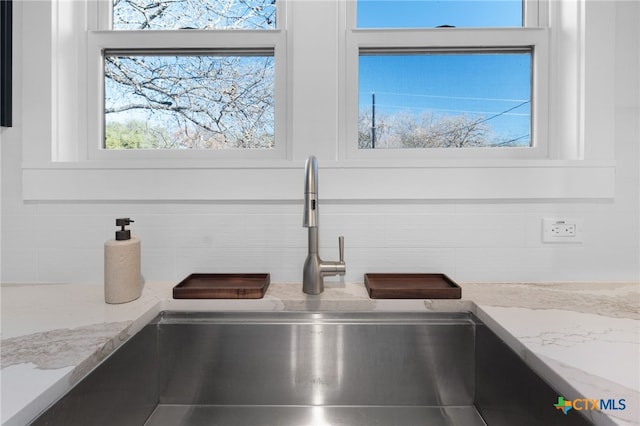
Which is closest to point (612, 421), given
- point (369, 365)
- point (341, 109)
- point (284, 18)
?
point (369, 365)

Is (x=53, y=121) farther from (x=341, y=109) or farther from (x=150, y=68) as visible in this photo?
(x=341, y=109)

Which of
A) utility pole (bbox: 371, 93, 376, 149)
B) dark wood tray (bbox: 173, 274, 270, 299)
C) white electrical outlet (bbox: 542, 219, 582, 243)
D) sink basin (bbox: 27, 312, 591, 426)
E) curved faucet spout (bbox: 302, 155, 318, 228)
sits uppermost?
utility pole (bbox: 371, 93, 376, 149)

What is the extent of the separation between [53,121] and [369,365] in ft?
4.12

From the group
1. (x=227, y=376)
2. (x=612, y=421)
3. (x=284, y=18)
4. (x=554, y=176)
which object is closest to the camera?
(x=612, y=421)

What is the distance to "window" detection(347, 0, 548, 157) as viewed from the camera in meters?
1.25

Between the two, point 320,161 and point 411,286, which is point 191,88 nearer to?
point 320,161

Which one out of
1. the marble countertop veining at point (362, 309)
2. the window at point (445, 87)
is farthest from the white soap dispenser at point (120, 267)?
the window at point (445, 87)

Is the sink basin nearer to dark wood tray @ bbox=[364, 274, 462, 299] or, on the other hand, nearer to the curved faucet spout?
dark wood tray @ bbox=[364, 274, 462, 299]

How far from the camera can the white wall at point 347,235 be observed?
1145 mm

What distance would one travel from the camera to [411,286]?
1.01 m

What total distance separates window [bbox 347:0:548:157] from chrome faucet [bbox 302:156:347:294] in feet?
1.22

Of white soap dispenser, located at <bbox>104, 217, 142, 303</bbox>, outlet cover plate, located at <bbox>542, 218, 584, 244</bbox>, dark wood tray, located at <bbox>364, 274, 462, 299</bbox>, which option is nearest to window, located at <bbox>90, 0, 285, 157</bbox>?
white soap dispenser, located at <bbox>104, 217, 142, 303</bbox>

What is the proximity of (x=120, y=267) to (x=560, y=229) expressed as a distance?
1.33m

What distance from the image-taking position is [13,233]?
1.15 metres
